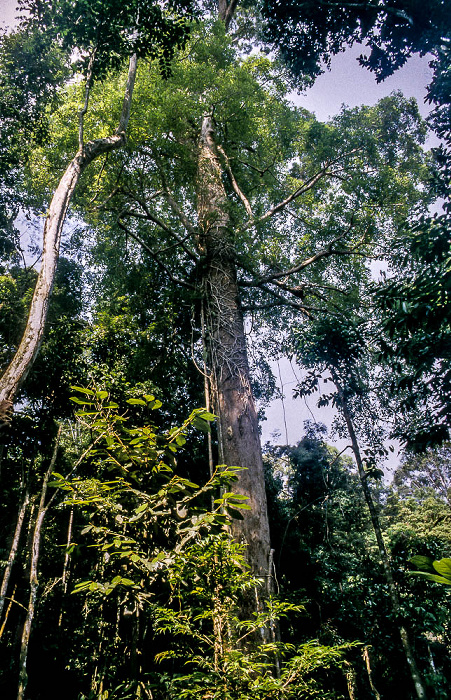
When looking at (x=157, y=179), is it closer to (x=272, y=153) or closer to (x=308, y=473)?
(x=272, y=153)

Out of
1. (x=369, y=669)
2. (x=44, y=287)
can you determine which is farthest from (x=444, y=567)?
(x=369, y=669)

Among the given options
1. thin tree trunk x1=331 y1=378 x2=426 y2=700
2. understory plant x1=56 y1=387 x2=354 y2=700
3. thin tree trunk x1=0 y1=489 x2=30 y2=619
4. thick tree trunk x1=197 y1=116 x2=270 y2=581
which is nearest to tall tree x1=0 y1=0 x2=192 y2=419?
thick tree trunk x1=197 y1=116 x2=270 y2=581

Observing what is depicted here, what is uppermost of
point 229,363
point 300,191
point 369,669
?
point 300,191

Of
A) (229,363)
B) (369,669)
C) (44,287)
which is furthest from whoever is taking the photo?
(369,669)

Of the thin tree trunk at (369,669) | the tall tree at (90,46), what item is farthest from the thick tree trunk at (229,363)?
the thin tree trunk at (369,669)

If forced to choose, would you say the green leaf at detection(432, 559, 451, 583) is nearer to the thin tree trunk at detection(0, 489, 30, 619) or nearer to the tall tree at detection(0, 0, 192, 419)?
the tall tree at detection(0, 0, 192, 419)

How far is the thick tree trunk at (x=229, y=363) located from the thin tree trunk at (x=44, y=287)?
176 cm

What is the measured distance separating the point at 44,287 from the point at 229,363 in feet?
7.06

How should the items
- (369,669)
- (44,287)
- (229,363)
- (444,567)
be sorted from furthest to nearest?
(369,669)
(229,363)
(44,287)
(444,567)

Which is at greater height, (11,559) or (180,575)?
(11,559)

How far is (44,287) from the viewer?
3.33 m

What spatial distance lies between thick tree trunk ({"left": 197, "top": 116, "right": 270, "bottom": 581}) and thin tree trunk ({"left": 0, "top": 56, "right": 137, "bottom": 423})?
176 cm

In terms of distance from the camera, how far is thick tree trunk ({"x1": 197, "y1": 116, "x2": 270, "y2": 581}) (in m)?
3.35

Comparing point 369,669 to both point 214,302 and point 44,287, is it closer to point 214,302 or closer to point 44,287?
point 214,302
